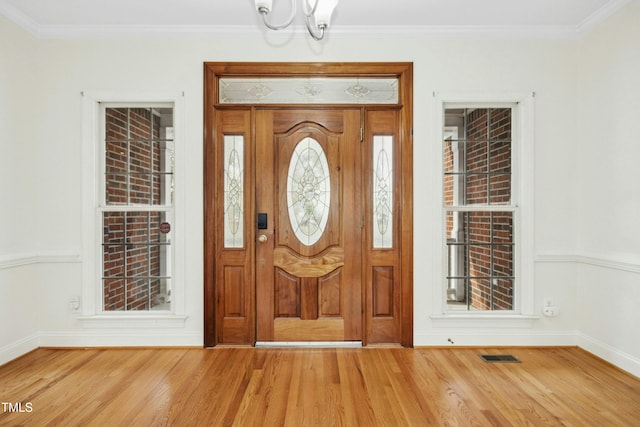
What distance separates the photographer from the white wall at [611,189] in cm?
283

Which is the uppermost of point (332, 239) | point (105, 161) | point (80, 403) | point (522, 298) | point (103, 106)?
point (103, 106)

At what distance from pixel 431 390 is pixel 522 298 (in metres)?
1.40

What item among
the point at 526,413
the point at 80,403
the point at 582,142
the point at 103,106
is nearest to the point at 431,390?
the point at 526,413

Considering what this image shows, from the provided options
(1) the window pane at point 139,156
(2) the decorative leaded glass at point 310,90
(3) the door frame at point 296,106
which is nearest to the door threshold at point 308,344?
(3) the door frame at point 296,106

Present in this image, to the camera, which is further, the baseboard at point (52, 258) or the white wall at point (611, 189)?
the baseboard at point (52, 258)

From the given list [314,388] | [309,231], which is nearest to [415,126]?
[309,231]

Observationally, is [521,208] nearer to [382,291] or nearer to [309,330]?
[382,291]

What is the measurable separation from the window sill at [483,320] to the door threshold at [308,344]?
29.6 inches

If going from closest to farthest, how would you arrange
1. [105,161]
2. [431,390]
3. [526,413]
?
[526,413] < [431,390] < [105,161]

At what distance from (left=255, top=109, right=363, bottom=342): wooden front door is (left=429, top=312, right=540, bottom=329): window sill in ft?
2.48

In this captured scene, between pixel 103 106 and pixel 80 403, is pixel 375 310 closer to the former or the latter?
pixel 80 403

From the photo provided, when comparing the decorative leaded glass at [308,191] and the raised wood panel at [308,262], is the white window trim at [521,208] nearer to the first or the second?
the raised wood panel at [308,262]

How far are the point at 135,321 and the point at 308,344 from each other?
5.05 feet

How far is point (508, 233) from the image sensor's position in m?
3.46
